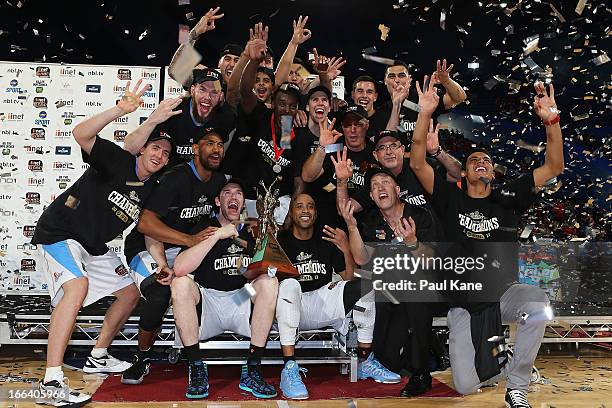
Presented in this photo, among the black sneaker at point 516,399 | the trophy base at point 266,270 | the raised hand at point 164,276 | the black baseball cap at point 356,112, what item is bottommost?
the black sneaker at point 516,399

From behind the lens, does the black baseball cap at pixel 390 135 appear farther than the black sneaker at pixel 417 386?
Yes

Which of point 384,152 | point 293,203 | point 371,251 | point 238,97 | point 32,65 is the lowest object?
point 371,251

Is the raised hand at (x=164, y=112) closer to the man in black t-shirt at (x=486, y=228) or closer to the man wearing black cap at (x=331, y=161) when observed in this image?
the man wearing black cap at (x=331, y=161)

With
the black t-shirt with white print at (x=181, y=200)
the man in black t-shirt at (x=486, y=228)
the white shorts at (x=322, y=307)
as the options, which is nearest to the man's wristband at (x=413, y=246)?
the man in black t-shirt at (x=486, y=228)

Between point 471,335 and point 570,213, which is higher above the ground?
point 570,213

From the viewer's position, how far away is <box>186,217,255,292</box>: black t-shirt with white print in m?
4.08

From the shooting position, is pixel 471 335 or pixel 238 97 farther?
pixel 238 97

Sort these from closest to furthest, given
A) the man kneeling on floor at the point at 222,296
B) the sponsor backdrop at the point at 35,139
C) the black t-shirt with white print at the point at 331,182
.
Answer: the man kneeling on floor at the point at 222,296, the black t-shirt with white print at the point at 331,182, the sponsor backdrop at the point at 35,139

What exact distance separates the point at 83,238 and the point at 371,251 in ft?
6.68

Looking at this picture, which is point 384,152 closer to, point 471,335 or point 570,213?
point 471,335

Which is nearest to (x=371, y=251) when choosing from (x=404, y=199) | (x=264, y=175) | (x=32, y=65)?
(x=404, y=199)

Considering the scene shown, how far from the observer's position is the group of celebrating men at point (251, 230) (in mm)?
3822

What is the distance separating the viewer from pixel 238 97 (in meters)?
4.66

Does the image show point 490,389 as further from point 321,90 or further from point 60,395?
point 60,395
